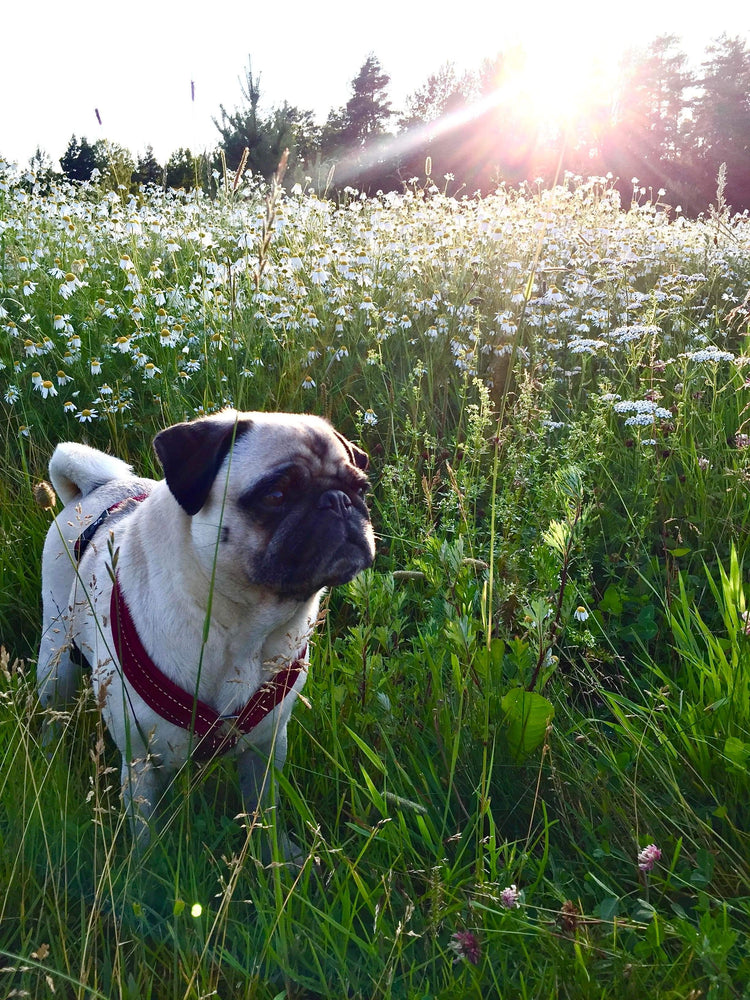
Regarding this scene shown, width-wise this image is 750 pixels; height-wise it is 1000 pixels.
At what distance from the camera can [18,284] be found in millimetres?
5617

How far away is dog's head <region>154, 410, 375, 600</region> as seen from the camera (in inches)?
94.0

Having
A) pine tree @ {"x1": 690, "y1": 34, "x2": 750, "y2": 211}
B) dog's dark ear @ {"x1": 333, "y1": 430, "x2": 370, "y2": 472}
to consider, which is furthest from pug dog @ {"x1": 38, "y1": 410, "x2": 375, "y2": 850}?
pine tree @ {"x1": 690, "y1": 34, "x2": 750, "y2": 211}

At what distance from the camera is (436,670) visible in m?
2.48

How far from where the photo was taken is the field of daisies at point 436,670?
177 centimetres

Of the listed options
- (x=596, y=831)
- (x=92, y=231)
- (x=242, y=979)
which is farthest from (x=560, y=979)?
(x=92, y=231)

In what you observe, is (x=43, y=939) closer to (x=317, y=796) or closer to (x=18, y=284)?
(x=317, y=796)

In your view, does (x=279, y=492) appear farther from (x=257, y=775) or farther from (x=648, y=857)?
(x=648, y=857)

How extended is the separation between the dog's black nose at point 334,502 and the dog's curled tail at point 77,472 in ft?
4.67

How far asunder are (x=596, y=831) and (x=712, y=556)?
1.80m

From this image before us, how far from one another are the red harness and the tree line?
19.0 metres

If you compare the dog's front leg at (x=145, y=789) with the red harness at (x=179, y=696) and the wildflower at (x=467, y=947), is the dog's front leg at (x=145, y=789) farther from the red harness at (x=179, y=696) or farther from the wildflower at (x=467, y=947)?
the wildflower at (x=467, y=947)

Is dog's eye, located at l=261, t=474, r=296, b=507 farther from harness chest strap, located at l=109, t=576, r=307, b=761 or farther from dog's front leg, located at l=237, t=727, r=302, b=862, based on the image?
dog's front leg, located at l=237, t=727, r=302, b=862

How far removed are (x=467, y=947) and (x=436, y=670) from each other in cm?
96

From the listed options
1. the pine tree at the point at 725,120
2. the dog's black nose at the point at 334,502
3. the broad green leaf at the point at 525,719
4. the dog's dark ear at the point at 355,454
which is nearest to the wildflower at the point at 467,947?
the broad green leaf at the point at 525,719
